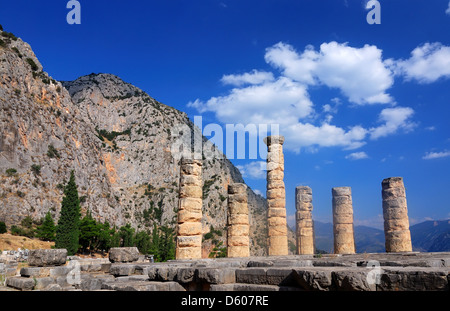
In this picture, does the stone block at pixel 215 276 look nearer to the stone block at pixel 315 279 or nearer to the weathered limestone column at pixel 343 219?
the stone block at pixel 315 279

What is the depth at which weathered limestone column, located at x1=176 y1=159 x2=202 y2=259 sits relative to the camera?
16.5 meters

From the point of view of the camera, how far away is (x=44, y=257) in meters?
10.7

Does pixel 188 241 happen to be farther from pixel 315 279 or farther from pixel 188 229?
pixel 315 279

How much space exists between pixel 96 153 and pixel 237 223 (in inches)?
2242

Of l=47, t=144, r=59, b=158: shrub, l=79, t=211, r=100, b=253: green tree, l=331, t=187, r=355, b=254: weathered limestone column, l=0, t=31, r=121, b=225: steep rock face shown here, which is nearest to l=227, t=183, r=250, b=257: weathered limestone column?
l=331, t=187, r=355, b=254: weathered limestone column

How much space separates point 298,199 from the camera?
29.3 meters

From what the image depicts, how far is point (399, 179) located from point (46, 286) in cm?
1941

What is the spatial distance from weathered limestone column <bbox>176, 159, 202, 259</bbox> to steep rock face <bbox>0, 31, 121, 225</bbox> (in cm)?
3627

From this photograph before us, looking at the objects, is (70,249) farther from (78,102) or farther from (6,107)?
(78,102)

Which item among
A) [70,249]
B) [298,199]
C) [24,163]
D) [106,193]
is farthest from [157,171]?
[298,199]

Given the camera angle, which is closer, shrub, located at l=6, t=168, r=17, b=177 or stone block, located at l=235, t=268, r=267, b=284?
stone block, located at l=235, t=268, r=267, b=284

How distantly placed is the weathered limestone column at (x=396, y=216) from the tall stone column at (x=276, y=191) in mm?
6197

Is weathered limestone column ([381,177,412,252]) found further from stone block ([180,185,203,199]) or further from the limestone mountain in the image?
the limestone mountain

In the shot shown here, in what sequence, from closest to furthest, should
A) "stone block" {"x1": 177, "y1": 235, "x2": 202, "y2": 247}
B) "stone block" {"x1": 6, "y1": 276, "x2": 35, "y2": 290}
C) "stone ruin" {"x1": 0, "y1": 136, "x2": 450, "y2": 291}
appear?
"stone ruin" {"x1": 0, "y1": 136, "x2": 450, "y2": 291}, "stone block" {"x1": 6, "y1": 276, "x2": 35, "y2": 290}, "stone block" {"x1": 177, "y1": 235, "x2": 202, "y2": 247}
